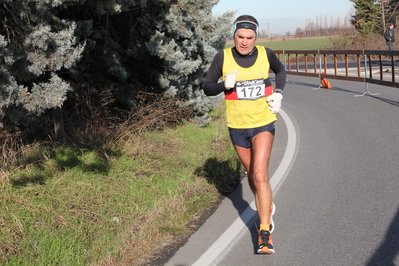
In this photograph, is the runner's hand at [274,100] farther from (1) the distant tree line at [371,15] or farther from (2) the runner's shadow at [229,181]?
(1) the distant tree line at [371,15]

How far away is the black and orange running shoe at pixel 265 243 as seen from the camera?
481cm

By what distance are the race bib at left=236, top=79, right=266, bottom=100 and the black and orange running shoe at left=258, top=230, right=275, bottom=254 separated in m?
1.32

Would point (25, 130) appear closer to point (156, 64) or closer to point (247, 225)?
point (156, 64)

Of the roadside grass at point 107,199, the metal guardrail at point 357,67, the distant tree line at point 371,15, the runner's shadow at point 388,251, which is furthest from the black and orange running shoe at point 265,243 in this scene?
the distant tree line at point 371,15

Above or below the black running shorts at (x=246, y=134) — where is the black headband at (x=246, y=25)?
above

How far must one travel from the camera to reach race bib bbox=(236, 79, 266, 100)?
16.7 feet

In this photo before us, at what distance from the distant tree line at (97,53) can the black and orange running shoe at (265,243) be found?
2792 millimetres

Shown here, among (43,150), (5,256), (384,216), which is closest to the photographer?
(5,256)

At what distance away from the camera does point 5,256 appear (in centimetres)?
480

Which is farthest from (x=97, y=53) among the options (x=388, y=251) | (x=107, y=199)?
(x=388, y=251)

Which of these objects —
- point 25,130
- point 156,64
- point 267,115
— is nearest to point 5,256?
point 267,115

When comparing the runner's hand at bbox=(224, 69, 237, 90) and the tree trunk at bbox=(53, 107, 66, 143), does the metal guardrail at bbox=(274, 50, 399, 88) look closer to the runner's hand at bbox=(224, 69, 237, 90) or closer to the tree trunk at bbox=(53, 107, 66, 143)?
the tree trunk at bbox=(53, 107, 66, 143)

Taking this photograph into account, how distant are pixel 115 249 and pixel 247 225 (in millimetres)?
1512

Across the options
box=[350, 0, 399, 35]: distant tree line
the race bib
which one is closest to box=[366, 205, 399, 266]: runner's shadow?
the race bib
